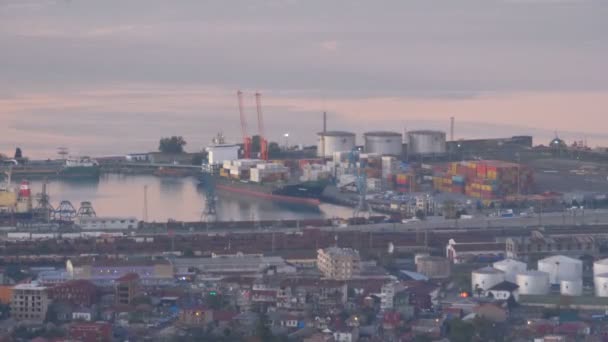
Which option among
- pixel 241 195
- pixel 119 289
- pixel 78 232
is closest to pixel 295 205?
pixel 241 195

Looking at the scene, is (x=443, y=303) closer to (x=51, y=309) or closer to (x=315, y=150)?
(x=51, y=309)

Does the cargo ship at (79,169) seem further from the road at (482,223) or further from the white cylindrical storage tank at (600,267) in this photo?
the white cylindrical storage tank at (600,267)

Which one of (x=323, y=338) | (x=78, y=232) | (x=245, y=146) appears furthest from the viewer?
(x=245, y=146)

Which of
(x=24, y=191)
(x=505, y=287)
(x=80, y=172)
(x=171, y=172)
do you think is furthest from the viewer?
(x=171, y=172)

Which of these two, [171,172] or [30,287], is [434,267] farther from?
[171,172]

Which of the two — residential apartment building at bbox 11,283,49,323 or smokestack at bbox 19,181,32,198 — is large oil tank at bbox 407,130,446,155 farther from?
residential apartment building at bbox 11,283,49,323

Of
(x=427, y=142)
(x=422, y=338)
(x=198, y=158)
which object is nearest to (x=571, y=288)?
(x=422, y=338)

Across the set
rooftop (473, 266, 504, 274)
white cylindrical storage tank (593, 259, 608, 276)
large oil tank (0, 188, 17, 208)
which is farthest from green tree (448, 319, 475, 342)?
large oil tank (0, 188, 17, 208)
